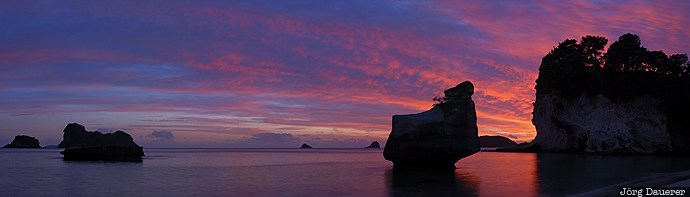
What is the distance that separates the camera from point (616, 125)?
320 ft

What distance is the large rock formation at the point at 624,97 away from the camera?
93.9 m

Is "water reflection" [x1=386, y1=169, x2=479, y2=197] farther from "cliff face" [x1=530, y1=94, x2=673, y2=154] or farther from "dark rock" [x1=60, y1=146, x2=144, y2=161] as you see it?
"cliff face" [x1=530, y1=94, x2=673, y2=154]

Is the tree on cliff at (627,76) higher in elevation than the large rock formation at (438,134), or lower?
higher

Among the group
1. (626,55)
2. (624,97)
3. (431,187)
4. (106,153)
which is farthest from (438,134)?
(626,55)

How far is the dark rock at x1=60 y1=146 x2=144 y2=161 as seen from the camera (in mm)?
81750

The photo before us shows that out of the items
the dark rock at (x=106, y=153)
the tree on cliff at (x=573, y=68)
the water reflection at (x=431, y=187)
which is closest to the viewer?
the water reflection at (x=431, y=187)

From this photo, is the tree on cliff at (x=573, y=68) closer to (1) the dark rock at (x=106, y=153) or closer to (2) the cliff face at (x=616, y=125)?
(2) the cliff face at (x=616, y=125)

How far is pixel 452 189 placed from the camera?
3228 cm

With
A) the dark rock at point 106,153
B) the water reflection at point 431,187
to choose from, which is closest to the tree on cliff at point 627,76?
the water reflection at point 431,187

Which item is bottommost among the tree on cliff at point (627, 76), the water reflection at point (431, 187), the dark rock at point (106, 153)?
the water reflection at point (431, 187)

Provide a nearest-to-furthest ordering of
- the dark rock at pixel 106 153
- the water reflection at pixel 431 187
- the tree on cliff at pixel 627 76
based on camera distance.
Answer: the water reflection at pixel 431 187 < the dark rock at pixel 106 153 < the tree on cliff at pixel 627 76

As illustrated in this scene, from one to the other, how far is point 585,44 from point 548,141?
23.5 metres

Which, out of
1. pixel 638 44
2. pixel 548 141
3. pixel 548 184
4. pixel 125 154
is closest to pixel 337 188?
pixel 548 184

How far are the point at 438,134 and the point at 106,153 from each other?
189 feet
